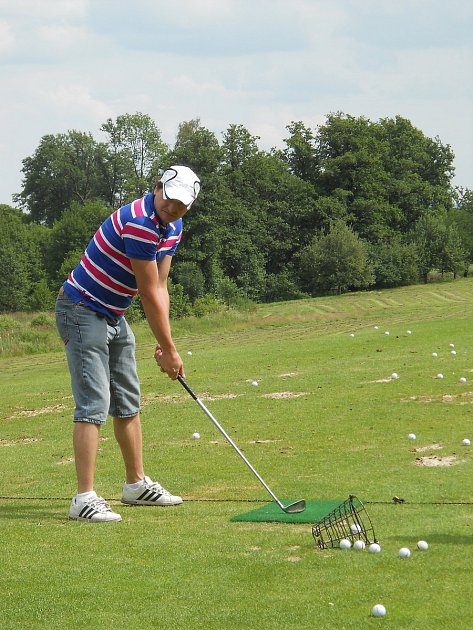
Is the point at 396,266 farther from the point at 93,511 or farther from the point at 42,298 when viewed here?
the point at 93,511

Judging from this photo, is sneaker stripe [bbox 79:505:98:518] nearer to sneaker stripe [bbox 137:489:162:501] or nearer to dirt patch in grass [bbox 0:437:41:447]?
sneaker stripe [bbox 137:489:162:501]

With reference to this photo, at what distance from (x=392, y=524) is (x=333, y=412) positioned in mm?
5939

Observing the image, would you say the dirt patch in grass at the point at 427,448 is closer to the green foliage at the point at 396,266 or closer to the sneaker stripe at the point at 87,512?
the sneaker stripe at the point at 87,512

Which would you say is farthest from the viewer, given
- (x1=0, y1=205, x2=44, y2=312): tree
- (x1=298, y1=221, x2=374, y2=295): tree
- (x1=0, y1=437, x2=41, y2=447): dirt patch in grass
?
(x1=0, y1=205, x2=44, y2=312): tree

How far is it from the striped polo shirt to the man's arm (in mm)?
73

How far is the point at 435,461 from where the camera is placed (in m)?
8.62

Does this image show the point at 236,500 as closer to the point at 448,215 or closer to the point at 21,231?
the point at 21,231

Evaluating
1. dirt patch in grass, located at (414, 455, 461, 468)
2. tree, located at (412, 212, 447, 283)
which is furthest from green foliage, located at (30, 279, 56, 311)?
dirt patch in grass, located at (414, 455, 461, 468)

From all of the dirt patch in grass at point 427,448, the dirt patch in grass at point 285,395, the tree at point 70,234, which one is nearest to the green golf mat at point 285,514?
the dirt patch in grass at point 427,448

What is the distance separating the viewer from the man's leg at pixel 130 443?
713cm

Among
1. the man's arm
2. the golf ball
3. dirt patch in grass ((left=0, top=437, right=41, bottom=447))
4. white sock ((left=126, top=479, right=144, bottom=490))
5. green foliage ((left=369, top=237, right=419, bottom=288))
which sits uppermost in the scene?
the man's arm

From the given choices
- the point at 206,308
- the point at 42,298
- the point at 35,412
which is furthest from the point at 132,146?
the point at 35,412

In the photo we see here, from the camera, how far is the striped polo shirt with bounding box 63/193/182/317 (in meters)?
6.35

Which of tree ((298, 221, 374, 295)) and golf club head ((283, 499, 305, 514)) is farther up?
golf club head ((283, 499, 305, 514))
